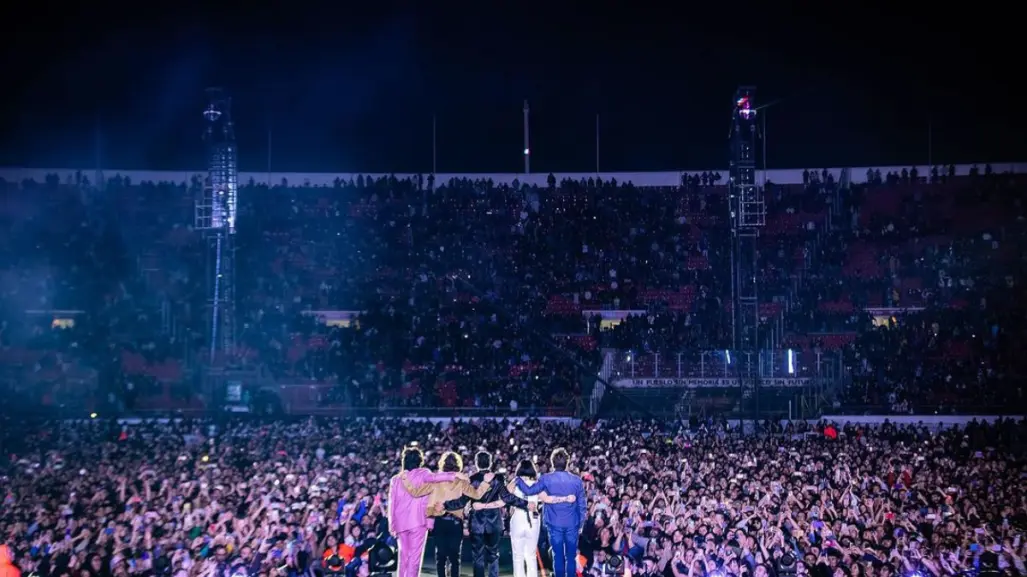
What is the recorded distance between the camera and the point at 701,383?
89.5ft

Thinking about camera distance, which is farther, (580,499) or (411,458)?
(580,499)

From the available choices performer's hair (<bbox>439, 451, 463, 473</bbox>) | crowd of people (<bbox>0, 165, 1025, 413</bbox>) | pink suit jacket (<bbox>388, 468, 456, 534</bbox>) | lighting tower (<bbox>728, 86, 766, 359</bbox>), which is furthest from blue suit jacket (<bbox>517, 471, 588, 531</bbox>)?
crowd of people (<bbox>0, 165, 1025, 413</bbox>)

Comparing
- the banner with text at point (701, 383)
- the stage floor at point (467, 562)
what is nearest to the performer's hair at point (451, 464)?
the stage floor at point (467, 562)

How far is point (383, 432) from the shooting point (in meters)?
23.0

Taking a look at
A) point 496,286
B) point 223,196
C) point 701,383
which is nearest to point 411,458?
point 223,196

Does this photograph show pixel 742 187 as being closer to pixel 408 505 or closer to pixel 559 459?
pixel 559 459

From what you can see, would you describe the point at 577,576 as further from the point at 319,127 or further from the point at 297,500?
the point at 319,127

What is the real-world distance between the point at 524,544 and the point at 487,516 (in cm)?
57

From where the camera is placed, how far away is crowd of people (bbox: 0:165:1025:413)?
2884 centimetres

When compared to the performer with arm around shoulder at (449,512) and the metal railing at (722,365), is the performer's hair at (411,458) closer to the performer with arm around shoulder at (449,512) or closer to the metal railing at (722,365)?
the performer with arm around shoulder at (449,512)

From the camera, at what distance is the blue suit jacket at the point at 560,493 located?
1201cm

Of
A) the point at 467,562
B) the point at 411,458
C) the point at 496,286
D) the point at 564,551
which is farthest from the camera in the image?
the point at 496,286

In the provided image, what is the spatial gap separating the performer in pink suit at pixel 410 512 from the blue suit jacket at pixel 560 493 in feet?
3.35

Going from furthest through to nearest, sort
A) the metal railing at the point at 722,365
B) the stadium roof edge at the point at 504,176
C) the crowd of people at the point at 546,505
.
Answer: the stadium roof edge at the point at 504,176 < the metal railing at the point at 722,365 < the crowd of people at the point at 546,505
